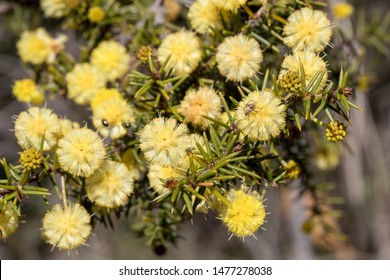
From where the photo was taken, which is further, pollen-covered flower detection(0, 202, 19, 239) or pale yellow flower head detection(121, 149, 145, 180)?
pale yellow flower head detection(121, 149, 145, 180)

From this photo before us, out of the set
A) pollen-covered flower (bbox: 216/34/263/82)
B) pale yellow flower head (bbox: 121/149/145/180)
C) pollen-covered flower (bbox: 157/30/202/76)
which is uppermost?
pollen-covered flower (bbox: 157/30/202/76)

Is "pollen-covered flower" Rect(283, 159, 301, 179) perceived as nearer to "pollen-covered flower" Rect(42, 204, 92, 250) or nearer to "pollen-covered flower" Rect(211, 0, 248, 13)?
"pollen-covered flower" Rect(211, 0, 248, 13)

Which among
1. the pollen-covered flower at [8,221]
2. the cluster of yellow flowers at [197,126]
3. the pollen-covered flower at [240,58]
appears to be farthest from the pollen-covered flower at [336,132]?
the pollen-covered flower at [8,221]

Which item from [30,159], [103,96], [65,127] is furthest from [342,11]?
[30,159]

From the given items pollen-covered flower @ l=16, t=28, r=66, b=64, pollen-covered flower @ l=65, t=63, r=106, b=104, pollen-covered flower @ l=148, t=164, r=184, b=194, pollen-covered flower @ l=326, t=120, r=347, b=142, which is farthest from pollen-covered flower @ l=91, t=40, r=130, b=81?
pollen-covered flower @ l=326, t=120, r=347, b=142

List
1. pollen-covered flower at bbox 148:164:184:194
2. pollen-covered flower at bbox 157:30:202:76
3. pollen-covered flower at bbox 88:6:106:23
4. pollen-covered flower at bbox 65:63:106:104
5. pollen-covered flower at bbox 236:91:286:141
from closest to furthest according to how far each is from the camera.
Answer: pollen-covered flower at bbox 236:91:286:141
pollen-covered flower at bbox 148:164:184:194
pollen-covered flower at bbox 157:30:202:76
pollen-covered flower at bbox 65:63:106:104
pollen-covered flower at bbox 88:6:106:23

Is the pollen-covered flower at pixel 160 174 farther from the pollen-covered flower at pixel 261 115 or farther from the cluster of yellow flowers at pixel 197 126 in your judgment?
the pollen-covered flower at pixel 261 115
